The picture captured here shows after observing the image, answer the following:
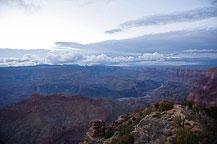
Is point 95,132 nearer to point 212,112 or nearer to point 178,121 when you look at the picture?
point 178,121

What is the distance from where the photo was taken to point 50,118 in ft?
197

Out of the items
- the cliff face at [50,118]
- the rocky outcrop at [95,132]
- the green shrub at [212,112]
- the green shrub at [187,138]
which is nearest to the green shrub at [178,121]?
the green shrub at [187,138]

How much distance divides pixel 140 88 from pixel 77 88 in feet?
239

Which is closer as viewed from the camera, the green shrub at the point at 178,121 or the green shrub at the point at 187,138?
the green shrub at the point at 187,138

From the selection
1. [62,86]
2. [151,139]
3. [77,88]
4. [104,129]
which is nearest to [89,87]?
[77,88]

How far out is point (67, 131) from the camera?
54188 millimetres

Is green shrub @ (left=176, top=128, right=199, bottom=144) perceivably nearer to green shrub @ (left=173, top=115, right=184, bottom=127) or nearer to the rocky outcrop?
green shrub @ (left=173, top=115, right=184, bottom=127)

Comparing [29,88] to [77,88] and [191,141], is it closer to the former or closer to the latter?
[77,88]

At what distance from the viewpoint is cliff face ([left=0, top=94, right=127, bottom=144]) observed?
4944 cm

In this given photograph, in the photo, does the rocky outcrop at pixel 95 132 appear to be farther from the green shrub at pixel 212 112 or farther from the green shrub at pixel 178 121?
the green shrub at pixel 212 112

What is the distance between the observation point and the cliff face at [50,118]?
49.4 m

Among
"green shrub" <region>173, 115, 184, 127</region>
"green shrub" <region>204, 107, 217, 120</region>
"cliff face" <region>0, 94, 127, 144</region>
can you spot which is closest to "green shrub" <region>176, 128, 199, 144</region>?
"green shrub" <region>173, 115, 184, 127</region>

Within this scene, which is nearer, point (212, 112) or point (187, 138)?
point (187, 138)

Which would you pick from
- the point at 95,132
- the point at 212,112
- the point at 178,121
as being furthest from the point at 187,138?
the point at 95,132
